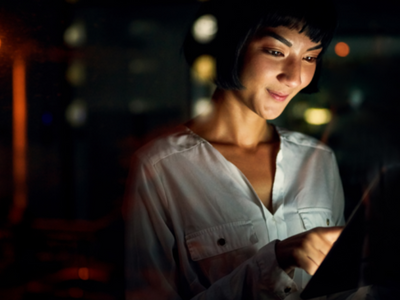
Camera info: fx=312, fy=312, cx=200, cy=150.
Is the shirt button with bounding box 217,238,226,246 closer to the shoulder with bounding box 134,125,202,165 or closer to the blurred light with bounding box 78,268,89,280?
the shoulder with bounding box 134,125,202,165

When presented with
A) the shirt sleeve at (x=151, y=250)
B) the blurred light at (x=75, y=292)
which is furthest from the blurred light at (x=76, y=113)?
the shirt sleeve at (x=151, y=250)

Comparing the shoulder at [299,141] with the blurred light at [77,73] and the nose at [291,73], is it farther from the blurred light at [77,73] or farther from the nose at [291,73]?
the blurred light at [77,73]

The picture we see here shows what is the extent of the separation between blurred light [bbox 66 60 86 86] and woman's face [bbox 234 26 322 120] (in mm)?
1616

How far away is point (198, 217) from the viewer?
81cm

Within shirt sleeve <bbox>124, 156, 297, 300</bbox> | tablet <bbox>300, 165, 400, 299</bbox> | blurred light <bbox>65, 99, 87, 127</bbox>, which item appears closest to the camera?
tablet <bbox>300, 165, 400, 299</bbox>

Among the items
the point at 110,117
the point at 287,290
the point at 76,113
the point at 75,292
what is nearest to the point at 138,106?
the point at 110,117

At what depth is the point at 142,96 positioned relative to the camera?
2604mm

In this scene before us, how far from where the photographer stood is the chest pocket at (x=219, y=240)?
2.59ft

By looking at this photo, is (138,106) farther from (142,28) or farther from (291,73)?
(291,73)

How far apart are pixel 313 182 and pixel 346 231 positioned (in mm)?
452

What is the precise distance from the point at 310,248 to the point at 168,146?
467 millimetres

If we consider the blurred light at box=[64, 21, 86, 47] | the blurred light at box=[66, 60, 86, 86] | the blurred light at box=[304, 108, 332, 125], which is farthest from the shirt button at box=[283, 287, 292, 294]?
the blurred light at box=[64, 21, 86, 47]

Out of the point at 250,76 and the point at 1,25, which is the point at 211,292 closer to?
the point at 250,76

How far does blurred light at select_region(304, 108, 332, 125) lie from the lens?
6.82ft
